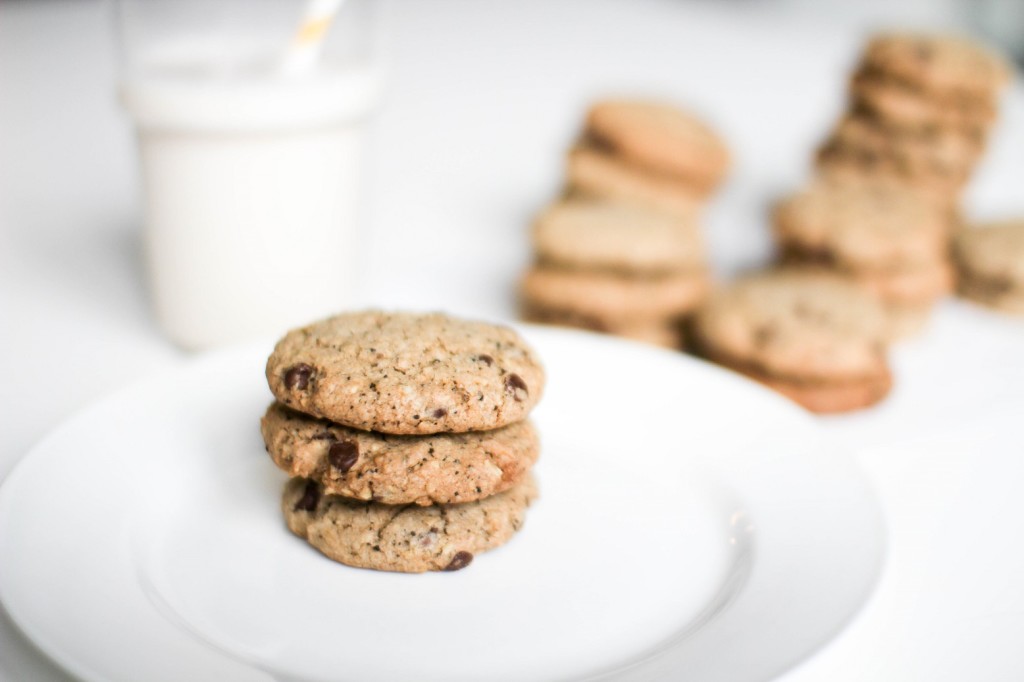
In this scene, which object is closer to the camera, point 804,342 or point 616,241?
point 804,342

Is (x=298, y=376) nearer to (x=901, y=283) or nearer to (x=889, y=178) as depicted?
(x=901, y=283)

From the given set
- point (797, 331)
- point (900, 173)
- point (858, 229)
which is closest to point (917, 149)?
point (900, 173)

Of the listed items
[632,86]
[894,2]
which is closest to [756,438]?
[632,86]

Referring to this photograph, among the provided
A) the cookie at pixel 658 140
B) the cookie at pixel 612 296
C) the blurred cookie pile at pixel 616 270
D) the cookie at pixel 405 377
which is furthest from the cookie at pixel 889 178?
the cookie at pixel 405 377

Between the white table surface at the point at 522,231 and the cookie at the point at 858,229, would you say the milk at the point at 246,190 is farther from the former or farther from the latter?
the cookie at the point at 858,229

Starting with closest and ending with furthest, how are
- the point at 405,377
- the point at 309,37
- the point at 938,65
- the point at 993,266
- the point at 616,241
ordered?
the point at 405,377
the point at 309,37
the point at 616,241
the point at 993,266
the point at 938,65

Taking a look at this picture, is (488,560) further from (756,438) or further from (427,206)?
(427,206)
